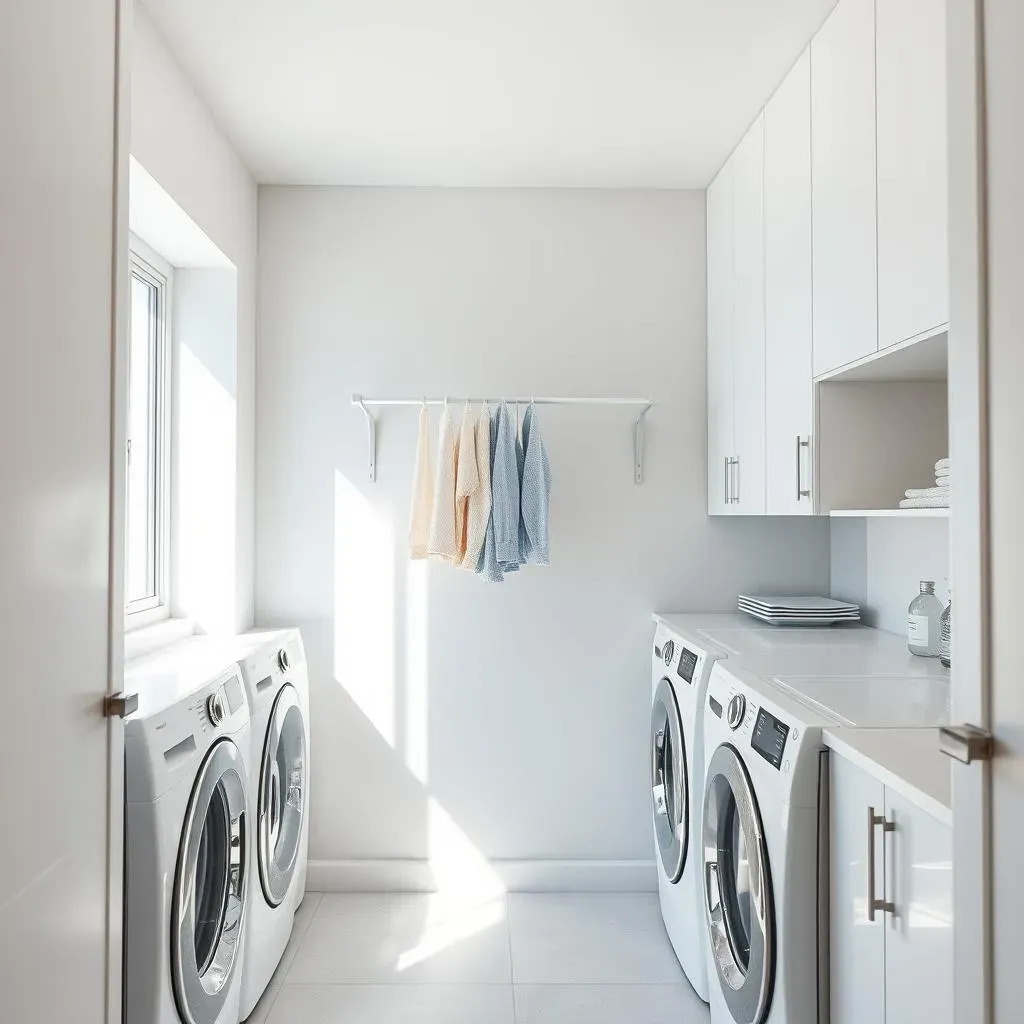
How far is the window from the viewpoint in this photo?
2463 millimetres

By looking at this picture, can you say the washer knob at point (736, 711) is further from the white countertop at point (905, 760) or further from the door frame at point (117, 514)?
the door frame at point (117, 514)

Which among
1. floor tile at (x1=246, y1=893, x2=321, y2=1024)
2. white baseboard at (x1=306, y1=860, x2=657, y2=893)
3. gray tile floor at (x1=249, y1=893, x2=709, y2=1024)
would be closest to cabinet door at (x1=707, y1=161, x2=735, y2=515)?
white baseboard at (x1=306, y1=860, x2=657, y2=893)

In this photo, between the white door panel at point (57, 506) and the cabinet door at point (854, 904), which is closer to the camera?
the white door panel at point (57, 506)

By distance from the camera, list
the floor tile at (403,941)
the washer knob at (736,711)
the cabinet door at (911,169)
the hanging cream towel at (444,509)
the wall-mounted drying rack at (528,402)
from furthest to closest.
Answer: the wall-mounted drying rack at (528,402) → the hanging cream towel at (444,509) → the floor tile at (403,941) → the washer knob at (736,711) → the cabinet door at (911,169)

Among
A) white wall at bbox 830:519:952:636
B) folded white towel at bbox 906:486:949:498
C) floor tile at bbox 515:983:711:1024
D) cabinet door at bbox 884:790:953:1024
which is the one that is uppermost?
folded white towel at bbox 906:486:949:498

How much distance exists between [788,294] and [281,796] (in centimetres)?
198

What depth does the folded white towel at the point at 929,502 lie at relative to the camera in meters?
1.62

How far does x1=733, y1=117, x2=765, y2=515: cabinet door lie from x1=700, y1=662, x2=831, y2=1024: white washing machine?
0.74m

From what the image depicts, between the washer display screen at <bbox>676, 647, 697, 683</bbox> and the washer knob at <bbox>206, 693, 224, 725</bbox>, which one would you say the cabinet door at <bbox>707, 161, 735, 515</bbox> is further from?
the washer knob at <bbox>206, 693, 224, 725</bbox>

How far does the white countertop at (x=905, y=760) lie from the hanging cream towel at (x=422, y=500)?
147cm

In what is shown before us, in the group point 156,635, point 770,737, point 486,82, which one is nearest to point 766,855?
point 770,737

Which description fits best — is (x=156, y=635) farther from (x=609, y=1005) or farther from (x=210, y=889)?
(x=609, y=1005)

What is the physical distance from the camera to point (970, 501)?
0.87 m

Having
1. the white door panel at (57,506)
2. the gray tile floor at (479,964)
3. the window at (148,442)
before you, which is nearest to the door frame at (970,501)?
the white door panel at (57,506)
